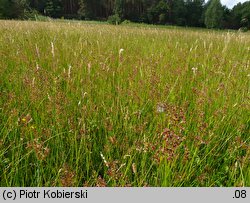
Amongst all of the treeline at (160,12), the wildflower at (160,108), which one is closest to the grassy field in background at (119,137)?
the wildflower at (160,108)

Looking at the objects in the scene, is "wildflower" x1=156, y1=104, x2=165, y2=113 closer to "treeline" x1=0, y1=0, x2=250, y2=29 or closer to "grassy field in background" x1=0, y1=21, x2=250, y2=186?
"grassy field in background" x1=0, y1=21, x2=250, y2=186

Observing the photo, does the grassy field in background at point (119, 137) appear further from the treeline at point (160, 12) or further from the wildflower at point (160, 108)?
the treeline at point (160, 12)

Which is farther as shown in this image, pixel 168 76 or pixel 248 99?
pixel 168 76

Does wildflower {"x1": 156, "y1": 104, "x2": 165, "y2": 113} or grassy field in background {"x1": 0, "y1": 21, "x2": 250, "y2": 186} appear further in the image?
wildflower {"x1": 156, "y1": 104, "x2": 165, "y2": 113}

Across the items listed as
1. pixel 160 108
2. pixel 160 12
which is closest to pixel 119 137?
pixel 160 108

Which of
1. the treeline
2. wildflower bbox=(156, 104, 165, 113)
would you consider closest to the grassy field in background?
wildflower bbox=(156, 104, 165, 113)

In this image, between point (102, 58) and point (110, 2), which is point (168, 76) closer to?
point (102, 58)

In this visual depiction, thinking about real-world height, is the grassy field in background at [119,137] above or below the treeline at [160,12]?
below

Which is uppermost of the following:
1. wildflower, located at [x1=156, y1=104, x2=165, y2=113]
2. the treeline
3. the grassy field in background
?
the treeline

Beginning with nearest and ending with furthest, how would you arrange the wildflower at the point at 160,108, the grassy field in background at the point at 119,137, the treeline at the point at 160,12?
the grassy field in background at the point at 119,137
the wildflower at the point at 160,108
the treeline at the point at 160,12

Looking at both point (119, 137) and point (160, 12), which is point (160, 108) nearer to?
point (119, 137)

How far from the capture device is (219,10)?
67.4 metres
